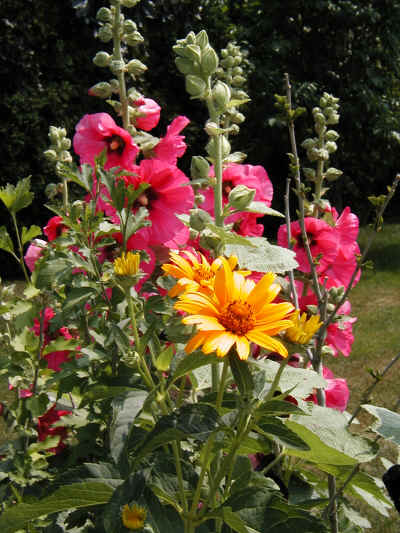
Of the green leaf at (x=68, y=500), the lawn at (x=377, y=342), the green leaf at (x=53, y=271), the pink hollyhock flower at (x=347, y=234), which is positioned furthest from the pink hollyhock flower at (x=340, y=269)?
the lawn at (x=377, y=342)

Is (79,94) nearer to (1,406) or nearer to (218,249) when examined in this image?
(1,406)

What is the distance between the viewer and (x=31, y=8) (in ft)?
22.4

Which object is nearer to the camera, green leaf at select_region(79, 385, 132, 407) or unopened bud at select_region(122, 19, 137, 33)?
green leaf at select_region(79, 385, 132, 407)

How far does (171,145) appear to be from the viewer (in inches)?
40.9

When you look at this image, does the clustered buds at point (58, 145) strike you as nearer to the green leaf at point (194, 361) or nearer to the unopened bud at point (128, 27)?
the unopened bud at point (128, 27)

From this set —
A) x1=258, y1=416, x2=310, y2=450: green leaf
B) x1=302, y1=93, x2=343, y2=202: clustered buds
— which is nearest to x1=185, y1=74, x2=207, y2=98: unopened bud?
x1=258, y1=416, x2=310, y2=450: green leaf

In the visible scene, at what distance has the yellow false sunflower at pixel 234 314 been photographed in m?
0.60

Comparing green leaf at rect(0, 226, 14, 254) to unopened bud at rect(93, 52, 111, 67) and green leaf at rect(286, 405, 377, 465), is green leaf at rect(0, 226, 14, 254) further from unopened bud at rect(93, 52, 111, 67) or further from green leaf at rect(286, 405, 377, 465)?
green leaf at rect(286, 405, 377, 465)

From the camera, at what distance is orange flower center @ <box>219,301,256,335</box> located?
2.06 feet

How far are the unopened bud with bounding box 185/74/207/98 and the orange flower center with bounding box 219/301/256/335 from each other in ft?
1.13

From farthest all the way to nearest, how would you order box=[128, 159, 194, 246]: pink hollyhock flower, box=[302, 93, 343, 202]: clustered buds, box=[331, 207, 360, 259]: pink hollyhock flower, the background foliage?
the background foliage → box=[302, 93, 343, 202]: clustered buds → box=[331, 207, 360, 259]: pink hollyhock flower → box=[128, 159, 194, 246]: pink hollyhock flower

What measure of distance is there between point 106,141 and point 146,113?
0.10 metres

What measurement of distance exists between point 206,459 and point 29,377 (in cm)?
69

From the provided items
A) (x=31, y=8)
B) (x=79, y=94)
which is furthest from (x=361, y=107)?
(x=31, y=8)
